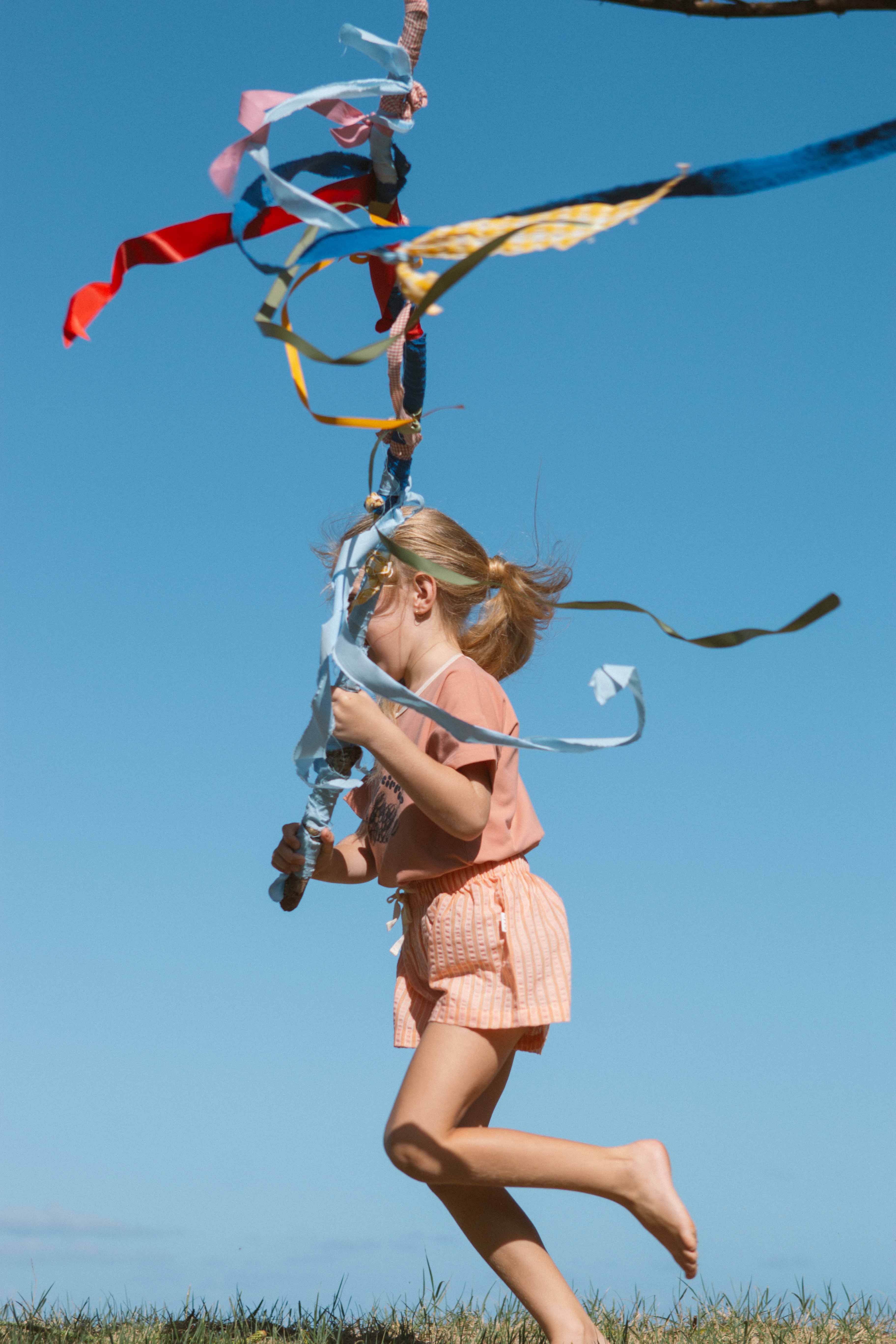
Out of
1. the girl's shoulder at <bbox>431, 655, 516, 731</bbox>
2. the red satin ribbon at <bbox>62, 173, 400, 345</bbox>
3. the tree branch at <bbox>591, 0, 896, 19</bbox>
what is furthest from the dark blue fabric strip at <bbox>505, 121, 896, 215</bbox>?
the girl's shoulder at <bbox>431, 655, 516, 731</bbox>

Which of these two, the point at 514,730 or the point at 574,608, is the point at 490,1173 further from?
the point at 574,608

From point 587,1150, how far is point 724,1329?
4.51ft

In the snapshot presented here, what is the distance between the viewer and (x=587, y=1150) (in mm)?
2725

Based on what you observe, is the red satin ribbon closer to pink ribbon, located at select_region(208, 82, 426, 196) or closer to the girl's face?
pink ribbon, located at select_region(208, 82, 426, 196)

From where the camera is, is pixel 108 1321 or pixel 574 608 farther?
pixel 108 1321

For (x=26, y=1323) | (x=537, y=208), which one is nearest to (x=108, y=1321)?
(x=26, y=1323)

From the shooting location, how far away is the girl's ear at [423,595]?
3.14 m

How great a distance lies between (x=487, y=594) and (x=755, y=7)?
1623mm

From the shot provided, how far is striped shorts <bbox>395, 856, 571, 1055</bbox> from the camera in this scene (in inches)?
109

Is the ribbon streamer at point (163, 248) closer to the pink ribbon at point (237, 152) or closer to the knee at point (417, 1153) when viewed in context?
the pink ribbon at point (237, 152)

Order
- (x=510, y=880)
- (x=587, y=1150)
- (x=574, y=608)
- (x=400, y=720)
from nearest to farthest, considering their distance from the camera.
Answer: (x=574, y=608) < (x=587, y=1150) < (x=510, y=880) < (x=400, y=720)

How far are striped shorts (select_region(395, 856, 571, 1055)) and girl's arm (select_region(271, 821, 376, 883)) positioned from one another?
0.28 metres

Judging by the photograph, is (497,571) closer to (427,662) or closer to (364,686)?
(427,662)

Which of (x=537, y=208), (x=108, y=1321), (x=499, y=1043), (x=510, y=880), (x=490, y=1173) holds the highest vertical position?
(x=537, y=208)
